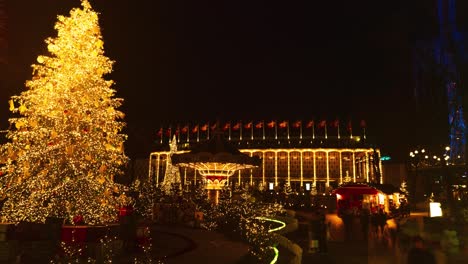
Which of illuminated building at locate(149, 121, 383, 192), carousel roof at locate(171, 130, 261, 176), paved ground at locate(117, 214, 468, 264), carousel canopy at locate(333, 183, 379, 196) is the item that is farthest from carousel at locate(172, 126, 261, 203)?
illuminated building at locate(149, 121, 383, 192)

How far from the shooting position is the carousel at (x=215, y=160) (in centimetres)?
1978

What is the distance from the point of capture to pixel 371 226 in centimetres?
2392

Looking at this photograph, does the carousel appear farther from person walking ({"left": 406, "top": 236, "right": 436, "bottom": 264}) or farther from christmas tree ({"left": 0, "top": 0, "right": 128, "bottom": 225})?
person walking ({"left": 406, "top": 236, "right": 436, "bottom": 264})

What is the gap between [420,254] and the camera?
20.4 feet

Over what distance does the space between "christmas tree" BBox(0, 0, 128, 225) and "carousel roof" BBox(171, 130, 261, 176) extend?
21.6 feet

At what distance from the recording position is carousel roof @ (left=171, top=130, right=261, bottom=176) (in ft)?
64.7

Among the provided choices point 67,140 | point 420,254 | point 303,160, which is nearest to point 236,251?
point 420,254

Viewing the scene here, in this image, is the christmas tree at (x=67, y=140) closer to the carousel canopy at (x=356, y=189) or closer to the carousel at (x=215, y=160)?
the carousel at (x=215, y=160)

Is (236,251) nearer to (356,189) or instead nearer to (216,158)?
(216,158)

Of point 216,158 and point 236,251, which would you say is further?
point 216,158

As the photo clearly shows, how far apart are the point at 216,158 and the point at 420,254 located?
45.7ft

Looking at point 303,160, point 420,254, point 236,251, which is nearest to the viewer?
point 420,254

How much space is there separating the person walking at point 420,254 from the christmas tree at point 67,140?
30.1 feet

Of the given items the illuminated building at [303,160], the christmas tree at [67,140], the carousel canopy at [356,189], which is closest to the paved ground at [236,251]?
the christmas tree at [67,140]
